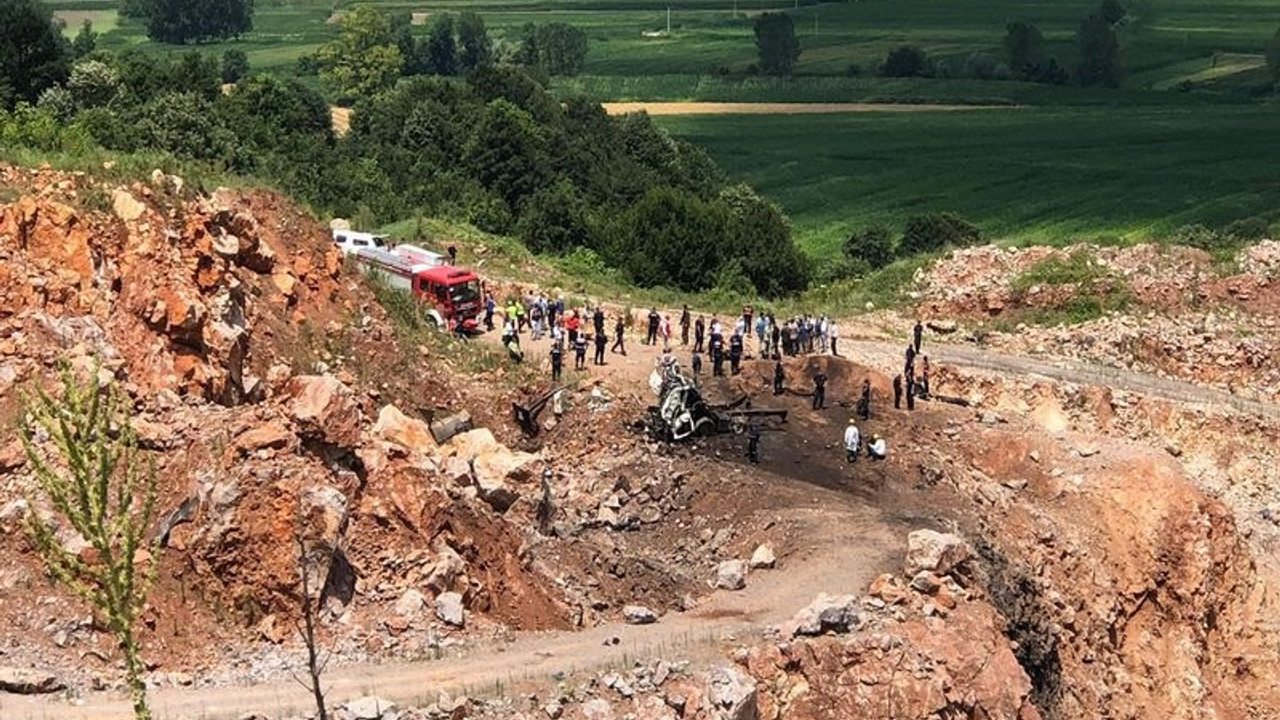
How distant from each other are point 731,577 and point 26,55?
59.2 m

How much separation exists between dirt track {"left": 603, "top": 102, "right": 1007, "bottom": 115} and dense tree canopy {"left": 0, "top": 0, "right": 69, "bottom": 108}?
8178 centimetres

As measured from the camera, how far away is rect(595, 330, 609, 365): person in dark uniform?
49.5m

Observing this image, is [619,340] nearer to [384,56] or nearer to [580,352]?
[580,352]

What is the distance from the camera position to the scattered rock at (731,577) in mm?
34594

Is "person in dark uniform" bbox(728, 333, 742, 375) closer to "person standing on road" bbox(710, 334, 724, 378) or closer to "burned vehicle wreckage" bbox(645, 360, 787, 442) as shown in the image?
"person standing on road" bbox(710, 334, 724, 378)

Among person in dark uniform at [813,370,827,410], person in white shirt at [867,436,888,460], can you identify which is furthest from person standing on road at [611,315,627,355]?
person in white shirt at [867,436,888,460]

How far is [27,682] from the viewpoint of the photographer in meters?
26.7

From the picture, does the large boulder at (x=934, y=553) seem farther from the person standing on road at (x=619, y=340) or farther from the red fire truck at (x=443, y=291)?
the red fire truck at (x=443, y=291)

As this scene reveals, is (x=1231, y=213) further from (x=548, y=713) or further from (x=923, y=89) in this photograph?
(x=548, y=713)

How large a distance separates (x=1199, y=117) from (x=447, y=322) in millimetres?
109770

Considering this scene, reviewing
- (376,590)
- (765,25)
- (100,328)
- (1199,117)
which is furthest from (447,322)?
(765,25)

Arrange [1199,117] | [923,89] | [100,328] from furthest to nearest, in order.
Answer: [923,89] < [1199,117] < [100,328]

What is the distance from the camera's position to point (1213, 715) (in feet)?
136

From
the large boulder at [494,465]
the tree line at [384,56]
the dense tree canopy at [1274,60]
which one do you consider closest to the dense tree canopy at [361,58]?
the tree line at [384,56]
